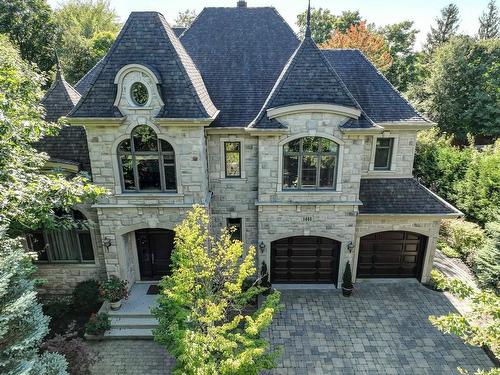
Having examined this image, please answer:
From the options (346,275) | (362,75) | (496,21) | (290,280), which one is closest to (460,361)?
(346,275)

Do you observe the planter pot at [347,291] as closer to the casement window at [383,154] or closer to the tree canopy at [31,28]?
the casement window at [383,154]

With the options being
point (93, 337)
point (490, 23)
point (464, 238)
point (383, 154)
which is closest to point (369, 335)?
point (383, 154)

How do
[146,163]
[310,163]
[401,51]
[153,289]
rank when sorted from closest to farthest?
1. [146,163]
2. [310,163]
3. [153,289]
4. [401,51]

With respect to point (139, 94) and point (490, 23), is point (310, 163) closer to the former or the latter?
point (139, 94)

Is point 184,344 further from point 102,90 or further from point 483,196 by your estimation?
point 483,196

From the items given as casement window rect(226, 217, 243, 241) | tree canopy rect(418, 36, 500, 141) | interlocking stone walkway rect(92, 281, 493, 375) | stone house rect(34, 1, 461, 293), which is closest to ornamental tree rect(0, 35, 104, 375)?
stone house rect(34, 1, 461, 293)
